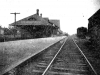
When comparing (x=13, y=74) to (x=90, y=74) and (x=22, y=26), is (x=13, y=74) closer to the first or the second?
(x=90, y=74)

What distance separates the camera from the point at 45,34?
117 feet

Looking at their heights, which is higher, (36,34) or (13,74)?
(36,34)

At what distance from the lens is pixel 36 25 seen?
3344 cm

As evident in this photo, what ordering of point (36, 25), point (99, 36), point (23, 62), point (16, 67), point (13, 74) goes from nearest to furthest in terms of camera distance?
point (13, 74), point (16, 67), point (23, 62), point (99, 36), point (36, 25)

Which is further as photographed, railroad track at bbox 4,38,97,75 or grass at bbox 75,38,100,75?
grass at bbox 75,38,100,75

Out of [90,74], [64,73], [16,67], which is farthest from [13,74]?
[90,74]

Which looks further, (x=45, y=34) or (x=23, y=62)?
(x=45, y=34)

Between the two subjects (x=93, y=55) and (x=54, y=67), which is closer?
(x=54, y=67)

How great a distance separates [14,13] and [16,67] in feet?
80.2

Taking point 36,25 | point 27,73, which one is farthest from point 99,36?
point 36,25

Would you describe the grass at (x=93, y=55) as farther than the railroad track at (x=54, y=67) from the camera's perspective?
Yes

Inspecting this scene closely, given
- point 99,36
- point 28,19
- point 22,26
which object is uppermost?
point 28,19

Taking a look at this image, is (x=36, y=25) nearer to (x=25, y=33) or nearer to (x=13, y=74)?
(x=25, y=33)

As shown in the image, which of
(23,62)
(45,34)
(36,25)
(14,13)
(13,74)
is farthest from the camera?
(45,34)
